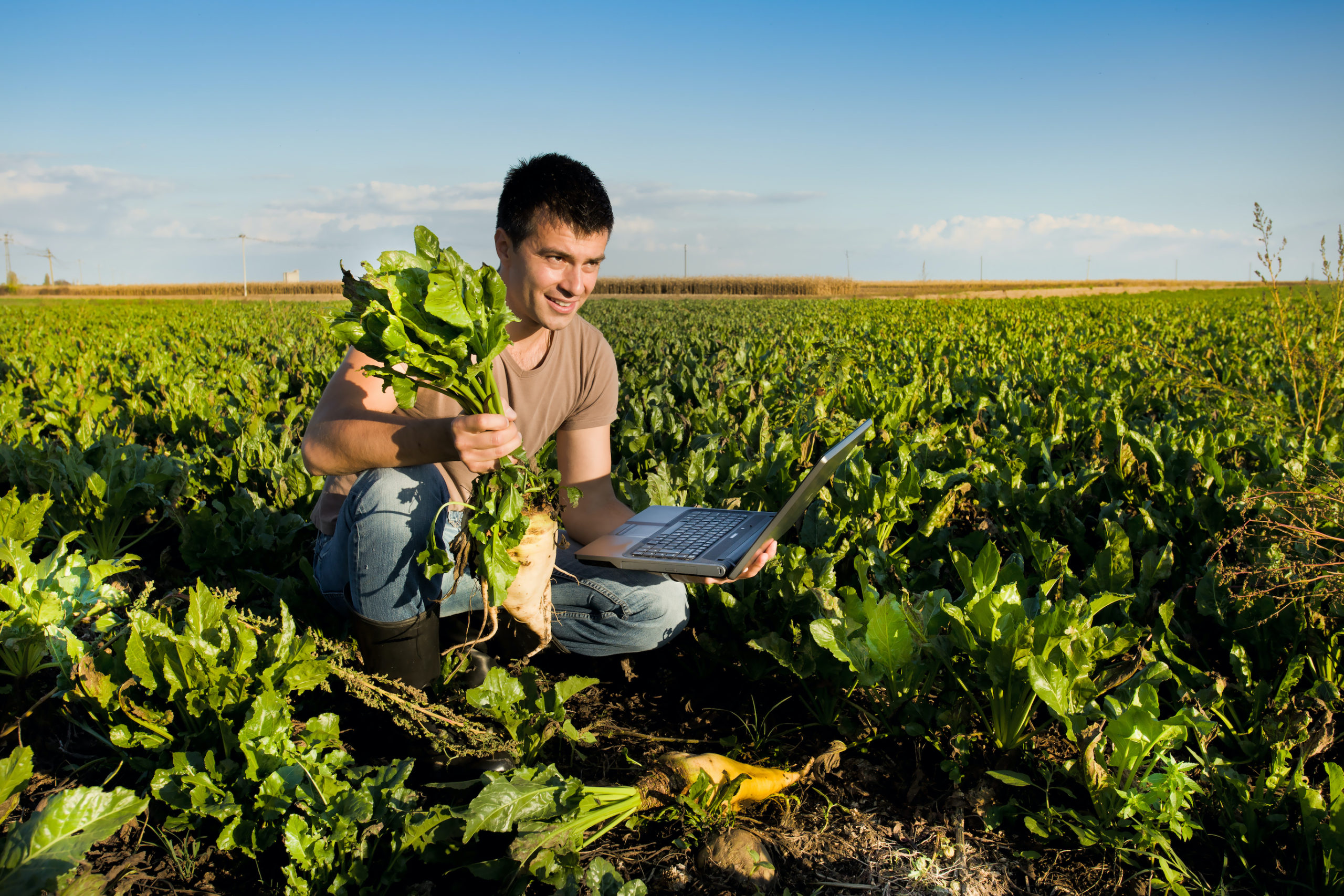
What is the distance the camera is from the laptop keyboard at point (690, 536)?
2248 mm

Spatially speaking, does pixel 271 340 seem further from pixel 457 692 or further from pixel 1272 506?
pixel 1272 506

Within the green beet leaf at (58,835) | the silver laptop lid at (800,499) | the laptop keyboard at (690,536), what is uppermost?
the silver laptop lid at (800,499)

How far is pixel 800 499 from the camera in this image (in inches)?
91.7

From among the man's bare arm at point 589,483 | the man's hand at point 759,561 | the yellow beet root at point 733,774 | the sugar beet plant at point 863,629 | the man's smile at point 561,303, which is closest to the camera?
the sugar beet plant at point 863,629

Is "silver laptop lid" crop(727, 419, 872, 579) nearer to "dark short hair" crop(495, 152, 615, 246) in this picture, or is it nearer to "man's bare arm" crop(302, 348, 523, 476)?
"man's bare arm" crop(302, 348, 523, 476)

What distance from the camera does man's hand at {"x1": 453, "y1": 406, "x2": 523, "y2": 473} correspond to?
184 cm

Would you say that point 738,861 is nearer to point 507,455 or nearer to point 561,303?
point 507,455

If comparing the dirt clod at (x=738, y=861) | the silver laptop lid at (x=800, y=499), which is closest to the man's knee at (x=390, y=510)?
the silver laptop lid at (x=800, y=499)

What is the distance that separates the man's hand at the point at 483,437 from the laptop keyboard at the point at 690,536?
1.83ft

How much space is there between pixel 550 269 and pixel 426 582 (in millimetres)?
1066

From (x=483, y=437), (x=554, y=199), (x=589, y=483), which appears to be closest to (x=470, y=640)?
(x=589, y=483)

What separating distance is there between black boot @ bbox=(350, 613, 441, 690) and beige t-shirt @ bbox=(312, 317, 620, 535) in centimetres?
39

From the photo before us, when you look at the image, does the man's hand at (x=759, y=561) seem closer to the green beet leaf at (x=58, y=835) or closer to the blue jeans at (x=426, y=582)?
the blue jeans at (x=426, y=582)

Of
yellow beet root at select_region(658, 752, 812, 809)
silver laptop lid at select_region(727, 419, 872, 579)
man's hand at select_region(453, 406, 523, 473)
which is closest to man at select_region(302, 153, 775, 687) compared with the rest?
man's hand at select_region(453, 406, 523, 473)
